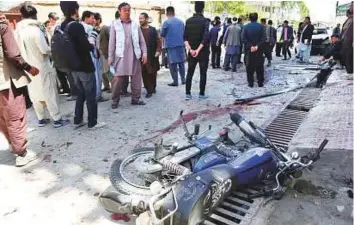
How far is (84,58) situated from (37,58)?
779 mm

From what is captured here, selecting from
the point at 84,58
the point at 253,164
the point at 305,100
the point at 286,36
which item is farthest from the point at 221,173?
the point at 286,36

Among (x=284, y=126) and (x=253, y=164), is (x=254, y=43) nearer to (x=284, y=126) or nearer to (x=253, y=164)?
(x=284, y=126)

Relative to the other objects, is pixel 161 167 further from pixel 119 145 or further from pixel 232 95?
pixel 232 95

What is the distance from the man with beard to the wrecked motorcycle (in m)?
3.42

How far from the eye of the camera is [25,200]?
9.25ft

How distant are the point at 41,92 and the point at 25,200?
2130 millimetres

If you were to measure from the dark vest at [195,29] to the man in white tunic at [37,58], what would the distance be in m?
2.47

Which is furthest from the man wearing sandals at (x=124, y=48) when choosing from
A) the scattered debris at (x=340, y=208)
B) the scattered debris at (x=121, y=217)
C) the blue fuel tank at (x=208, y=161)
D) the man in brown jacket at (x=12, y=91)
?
the scattered debris at (x=340, y=208)

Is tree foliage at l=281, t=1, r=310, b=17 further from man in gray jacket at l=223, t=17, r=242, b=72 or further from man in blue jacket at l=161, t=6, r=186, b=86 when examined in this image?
man in blue jacket at l=161, t=6, r=186, b=86

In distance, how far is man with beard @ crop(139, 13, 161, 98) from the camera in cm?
618

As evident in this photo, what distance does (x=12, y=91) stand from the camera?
348 cm

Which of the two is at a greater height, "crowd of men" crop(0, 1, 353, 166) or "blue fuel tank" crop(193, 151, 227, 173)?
"crowd of men" crop(0, 1, 353, 166)

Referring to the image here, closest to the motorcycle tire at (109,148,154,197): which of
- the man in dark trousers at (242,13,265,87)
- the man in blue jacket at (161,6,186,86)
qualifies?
the man in blue jacket at (161,6,186,86)

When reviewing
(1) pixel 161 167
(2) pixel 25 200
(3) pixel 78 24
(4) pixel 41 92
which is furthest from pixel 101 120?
(1) pixel 161 167
